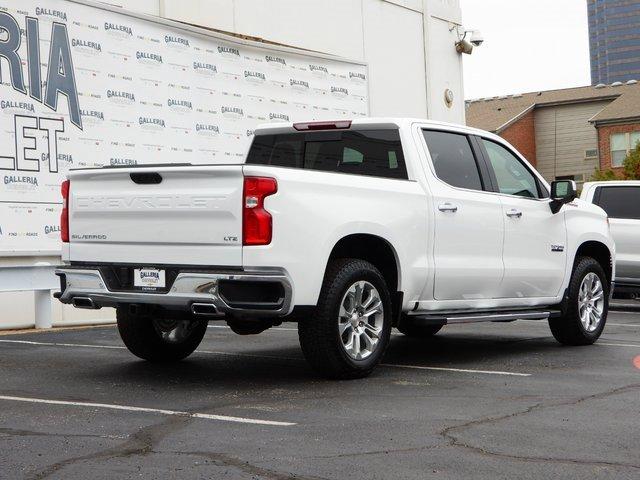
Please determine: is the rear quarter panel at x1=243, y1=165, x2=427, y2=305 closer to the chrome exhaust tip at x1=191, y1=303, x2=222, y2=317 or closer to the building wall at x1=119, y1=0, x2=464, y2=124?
the chrome exhaust tip at x1=191, y1=303, x2=222, y2=317

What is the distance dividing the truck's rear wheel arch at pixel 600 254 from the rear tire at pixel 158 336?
4057 mm

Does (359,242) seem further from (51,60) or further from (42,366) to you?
A: (51,60)

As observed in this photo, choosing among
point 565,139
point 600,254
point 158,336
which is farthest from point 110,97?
point 565,139

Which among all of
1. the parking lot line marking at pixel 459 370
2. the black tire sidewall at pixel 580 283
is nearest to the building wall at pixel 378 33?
the black tire sidewall at pixel 580 283

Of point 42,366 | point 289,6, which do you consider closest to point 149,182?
point 42,366

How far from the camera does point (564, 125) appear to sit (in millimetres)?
62781

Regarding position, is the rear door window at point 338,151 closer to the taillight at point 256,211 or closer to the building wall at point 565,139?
the taillight at point 256,211

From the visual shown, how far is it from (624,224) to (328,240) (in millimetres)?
9464

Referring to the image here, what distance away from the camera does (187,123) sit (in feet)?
53.8

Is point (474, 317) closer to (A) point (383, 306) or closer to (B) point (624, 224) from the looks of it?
(A) point (383, 306)

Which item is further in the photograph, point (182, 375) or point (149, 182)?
point (182, 375)

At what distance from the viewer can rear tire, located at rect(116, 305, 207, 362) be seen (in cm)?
909

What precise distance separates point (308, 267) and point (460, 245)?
6.37ft

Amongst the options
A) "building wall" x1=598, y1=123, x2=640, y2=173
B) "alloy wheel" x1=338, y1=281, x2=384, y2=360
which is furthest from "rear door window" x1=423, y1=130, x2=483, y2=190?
"building wall" x1=598, y1=123, x2=640, y2=173
